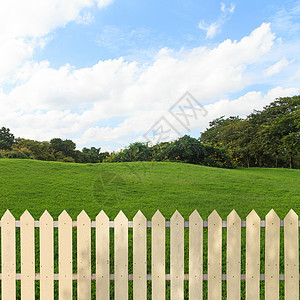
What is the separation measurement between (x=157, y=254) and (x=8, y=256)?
1828mm

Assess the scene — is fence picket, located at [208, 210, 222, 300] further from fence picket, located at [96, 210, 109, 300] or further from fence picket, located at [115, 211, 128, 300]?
fence picket, located at [96, 210, 109, 300]

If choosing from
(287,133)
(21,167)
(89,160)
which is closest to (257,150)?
(287,133)

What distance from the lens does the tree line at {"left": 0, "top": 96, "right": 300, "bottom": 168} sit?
14266 millimetres

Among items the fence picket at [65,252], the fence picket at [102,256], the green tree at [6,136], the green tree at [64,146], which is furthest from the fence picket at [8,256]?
the green tree at [6,136]

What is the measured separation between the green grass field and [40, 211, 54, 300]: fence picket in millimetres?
833

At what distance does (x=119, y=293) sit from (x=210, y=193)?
5286 mm

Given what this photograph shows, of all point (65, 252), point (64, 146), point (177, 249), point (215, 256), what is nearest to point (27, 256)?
point (65, 252)

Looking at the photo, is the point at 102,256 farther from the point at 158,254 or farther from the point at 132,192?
the point at 132,192

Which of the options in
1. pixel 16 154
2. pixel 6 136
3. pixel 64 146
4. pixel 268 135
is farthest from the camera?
pixel 268 135

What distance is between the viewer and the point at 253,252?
10.9ft

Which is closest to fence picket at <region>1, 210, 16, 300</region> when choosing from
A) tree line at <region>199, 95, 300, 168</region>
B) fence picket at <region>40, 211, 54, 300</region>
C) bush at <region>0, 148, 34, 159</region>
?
fence picket at <region>40, 211, 54, 300</region>

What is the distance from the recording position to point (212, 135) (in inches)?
1344

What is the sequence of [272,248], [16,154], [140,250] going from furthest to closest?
[16,154] → [272,248] → [140,250]

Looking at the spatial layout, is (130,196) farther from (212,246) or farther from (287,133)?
(287,133)
